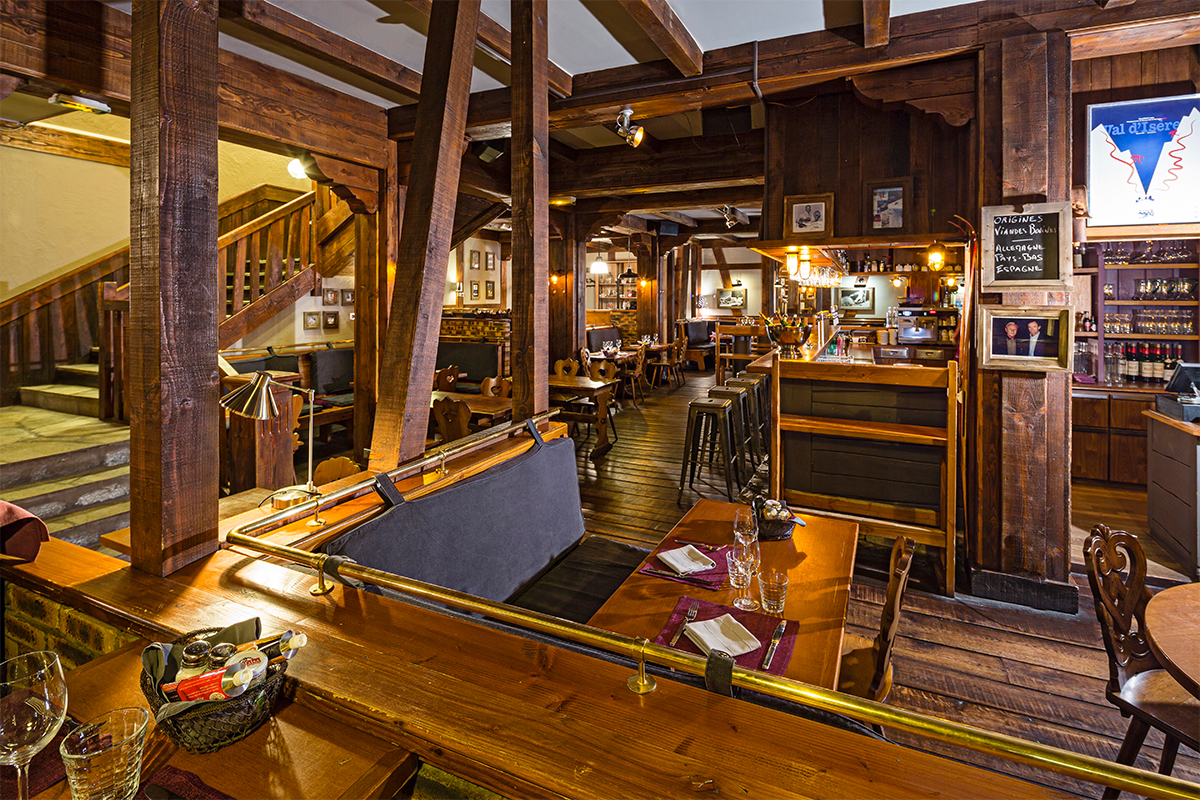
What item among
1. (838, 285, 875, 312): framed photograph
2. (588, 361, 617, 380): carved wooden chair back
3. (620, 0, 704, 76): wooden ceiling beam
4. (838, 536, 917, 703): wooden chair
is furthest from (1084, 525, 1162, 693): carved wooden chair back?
(838, 285, 875, 312): framed photograph

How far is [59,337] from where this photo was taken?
6637 millimetres

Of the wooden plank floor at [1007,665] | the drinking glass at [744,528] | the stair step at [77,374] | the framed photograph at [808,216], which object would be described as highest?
the framed photograph at [808,216]

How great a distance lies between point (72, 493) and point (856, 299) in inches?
647

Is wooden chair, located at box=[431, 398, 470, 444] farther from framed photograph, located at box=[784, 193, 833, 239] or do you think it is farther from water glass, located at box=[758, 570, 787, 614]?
water glass, located at box=[758, 570, 787, 614]

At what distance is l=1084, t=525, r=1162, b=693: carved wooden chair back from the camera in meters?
2.00

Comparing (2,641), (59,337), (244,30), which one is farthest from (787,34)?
(59,337)

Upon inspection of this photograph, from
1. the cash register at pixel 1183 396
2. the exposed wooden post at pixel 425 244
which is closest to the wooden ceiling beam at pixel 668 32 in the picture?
the exposed wooden post at pixel 425 244

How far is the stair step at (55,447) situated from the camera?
400 cm

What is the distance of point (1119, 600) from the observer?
2.11 m

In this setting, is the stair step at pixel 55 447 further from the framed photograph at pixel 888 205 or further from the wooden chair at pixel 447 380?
the framed photograph at pixel 888 205

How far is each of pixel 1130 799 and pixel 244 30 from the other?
5832 millimetres

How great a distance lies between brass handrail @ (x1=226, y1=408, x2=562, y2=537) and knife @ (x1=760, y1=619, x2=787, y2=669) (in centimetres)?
137

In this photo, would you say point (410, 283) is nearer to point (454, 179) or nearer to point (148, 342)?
point (454, 179)

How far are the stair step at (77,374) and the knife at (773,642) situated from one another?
24.5 ft
